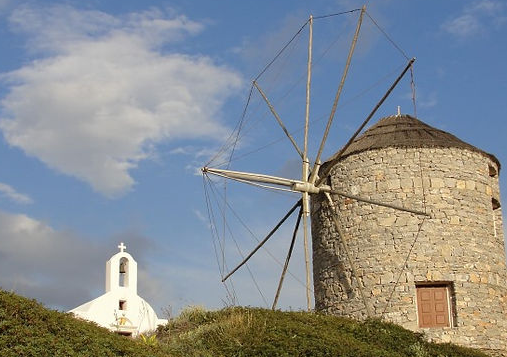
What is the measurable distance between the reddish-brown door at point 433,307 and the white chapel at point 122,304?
21.3 ft

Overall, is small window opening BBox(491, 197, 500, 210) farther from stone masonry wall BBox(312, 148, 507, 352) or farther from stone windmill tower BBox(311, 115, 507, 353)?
stone masonry wall BBox(312, 148, 507, 352)

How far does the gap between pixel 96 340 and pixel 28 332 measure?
1088 mm

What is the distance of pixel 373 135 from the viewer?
2091 cm

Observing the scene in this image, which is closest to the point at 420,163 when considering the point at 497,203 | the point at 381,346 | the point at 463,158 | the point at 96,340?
the point at 463,158

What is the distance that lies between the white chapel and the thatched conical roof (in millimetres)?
5709

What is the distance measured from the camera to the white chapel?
21.3 meters

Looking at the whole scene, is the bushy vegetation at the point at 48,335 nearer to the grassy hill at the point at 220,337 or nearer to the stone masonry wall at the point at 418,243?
the grassy hill at the point at 220,337

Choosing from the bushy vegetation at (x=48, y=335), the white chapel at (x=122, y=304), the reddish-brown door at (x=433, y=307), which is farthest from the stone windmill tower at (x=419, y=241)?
the bushy vegetation at (x=48, y=335)

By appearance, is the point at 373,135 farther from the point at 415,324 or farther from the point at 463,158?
the point at 415,324

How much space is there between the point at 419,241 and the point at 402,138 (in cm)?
258

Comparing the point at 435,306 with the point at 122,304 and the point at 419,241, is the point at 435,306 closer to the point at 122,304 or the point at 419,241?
the point at 419,241

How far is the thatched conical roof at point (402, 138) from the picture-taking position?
20.1m

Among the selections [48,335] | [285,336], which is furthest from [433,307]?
[48,335]

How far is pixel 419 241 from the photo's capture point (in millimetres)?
19328
